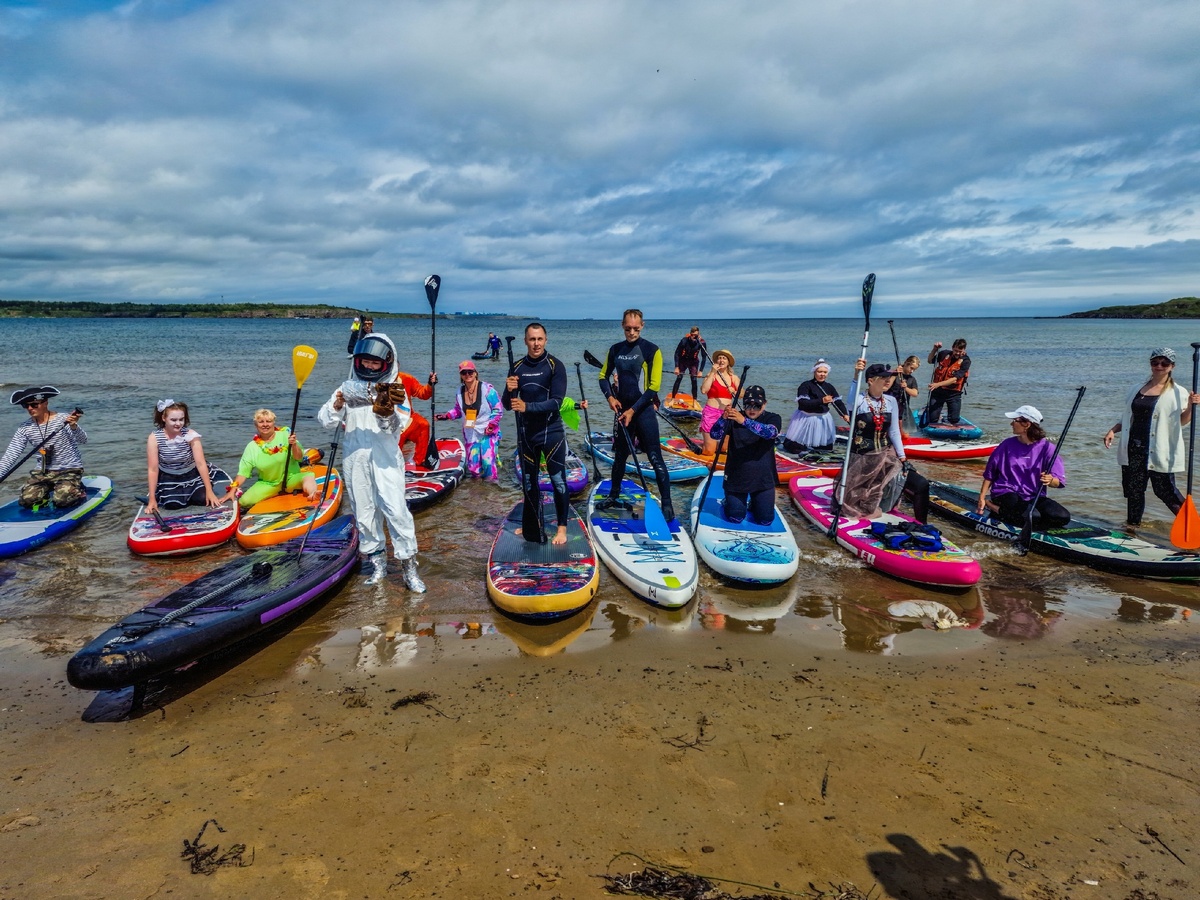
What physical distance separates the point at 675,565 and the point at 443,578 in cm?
251

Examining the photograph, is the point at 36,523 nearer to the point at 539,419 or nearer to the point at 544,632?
the point at 539,419

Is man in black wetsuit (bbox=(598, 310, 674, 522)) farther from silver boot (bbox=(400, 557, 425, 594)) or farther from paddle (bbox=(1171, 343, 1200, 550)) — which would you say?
paddle (bbox=(1171, 343, 1200, 550))

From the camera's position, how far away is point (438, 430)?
17.1m

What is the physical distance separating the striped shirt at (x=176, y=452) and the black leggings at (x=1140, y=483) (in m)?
11.8

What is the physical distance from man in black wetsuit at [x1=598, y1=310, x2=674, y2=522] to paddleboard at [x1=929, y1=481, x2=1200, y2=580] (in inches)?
157

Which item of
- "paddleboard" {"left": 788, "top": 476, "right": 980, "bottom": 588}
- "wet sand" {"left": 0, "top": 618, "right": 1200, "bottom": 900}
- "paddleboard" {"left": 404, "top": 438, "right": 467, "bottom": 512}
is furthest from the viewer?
"paddleboard" {"left": 404, "top": 438, "right": 467, "bottom": 512}

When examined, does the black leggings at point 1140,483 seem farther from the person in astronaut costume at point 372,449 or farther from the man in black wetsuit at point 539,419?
the person in astronaut costume at point 372,449

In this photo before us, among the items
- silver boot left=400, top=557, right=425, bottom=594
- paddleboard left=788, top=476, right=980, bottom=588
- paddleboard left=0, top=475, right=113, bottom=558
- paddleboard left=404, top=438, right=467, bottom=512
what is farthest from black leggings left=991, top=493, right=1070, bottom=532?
paddleboard left=0, top=475, right=113, bottom=558

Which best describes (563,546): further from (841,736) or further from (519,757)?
(841,736)

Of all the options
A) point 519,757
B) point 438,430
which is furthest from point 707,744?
point 438,430

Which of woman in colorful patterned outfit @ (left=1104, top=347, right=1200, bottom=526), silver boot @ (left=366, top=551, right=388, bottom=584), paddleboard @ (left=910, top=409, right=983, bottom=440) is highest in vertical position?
woman in colorful patterned outfit @ (left=1104, top=347, right=1200, bottom=526)

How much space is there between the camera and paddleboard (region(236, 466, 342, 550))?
24.0 ft

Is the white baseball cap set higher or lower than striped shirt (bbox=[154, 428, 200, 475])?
higher

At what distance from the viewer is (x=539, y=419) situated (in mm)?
6660
